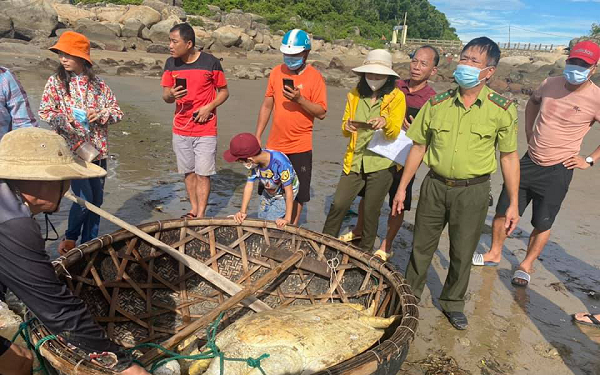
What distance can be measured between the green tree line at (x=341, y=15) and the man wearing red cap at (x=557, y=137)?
111 ft

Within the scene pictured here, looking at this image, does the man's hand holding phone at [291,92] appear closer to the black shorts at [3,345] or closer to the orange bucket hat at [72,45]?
the orange bucket hat at [72,45]

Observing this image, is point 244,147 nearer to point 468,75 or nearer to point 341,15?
point 468,75

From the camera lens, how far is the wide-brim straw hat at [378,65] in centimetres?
377

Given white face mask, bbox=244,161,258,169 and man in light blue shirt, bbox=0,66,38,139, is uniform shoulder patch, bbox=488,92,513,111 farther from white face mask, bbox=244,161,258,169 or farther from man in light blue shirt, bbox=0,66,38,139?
man in light blue shirt, bbox=0,66,38,139

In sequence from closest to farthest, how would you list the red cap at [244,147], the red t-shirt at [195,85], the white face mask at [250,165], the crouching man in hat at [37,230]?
the crouching man in hat at [37,230], the red cap at [244,147], the white face mask at [250,165], the red t-shirt at [195,85]

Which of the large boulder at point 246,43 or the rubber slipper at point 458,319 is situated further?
the large boulder at point 246,43

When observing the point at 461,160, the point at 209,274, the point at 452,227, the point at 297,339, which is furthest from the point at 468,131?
the point at 209,274

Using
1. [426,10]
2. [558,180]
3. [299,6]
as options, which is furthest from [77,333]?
[426,10]

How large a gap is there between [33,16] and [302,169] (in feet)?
85.6

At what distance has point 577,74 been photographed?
12.2 feet

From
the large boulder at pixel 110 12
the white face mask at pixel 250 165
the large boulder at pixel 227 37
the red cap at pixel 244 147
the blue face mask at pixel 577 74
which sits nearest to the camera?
the red cap at pixel 244 147

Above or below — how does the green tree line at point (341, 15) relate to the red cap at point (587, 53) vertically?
above

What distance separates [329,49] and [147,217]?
3245 cm

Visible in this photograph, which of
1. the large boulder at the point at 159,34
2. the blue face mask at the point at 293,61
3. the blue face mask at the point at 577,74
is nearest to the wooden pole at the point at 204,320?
the blue face mask at the point at 293,61
